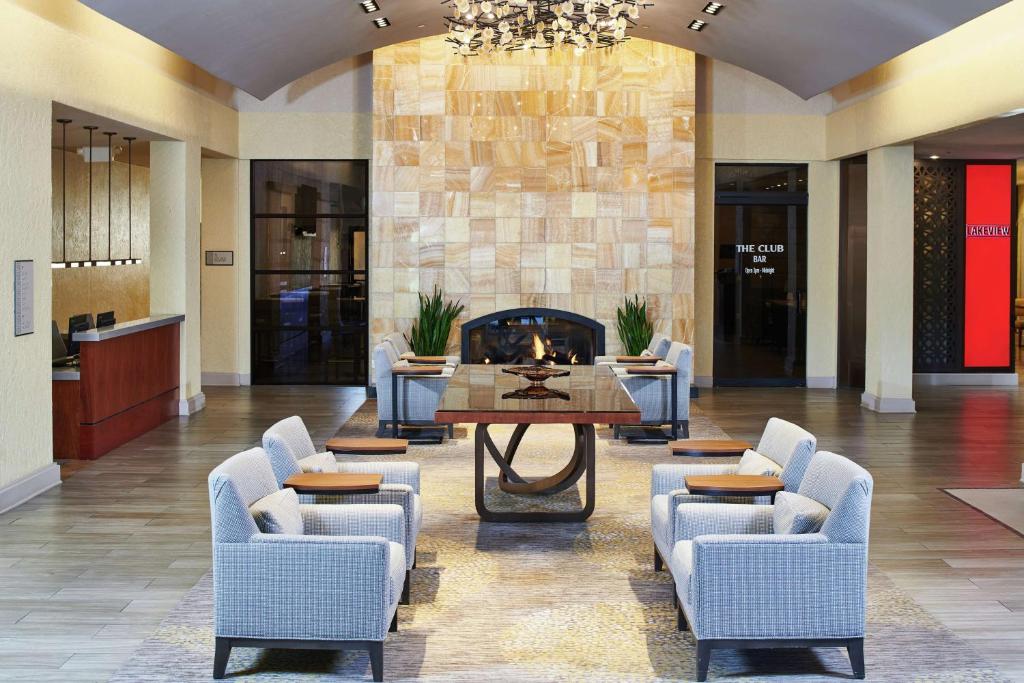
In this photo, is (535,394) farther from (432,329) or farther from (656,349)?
(432,329)

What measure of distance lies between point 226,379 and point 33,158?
24.3ft

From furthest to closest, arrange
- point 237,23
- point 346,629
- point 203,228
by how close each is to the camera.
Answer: point 203,228 → point 237,23 → point 346,629

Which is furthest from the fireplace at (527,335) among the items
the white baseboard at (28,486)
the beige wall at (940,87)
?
the white baseboard at (28,486)

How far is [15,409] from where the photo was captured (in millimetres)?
8344

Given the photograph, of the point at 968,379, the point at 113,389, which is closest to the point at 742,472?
the point at 113,389

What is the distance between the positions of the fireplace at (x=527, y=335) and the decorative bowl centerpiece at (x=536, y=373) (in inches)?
165

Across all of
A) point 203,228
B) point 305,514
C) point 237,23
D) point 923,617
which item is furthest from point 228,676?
point 203,228

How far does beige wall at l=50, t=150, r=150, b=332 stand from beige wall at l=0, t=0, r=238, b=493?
202 inches

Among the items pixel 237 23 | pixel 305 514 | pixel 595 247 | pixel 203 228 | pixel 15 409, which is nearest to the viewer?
pixel 305 514

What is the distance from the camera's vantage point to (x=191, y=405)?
42.3 ft

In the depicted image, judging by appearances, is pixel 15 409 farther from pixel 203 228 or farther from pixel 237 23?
pixel 203 228

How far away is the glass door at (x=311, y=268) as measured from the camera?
614 inches

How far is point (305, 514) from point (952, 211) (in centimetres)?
1281

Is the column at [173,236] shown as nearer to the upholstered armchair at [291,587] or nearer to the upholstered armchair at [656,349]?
the upholstered armchair at [656,349]
